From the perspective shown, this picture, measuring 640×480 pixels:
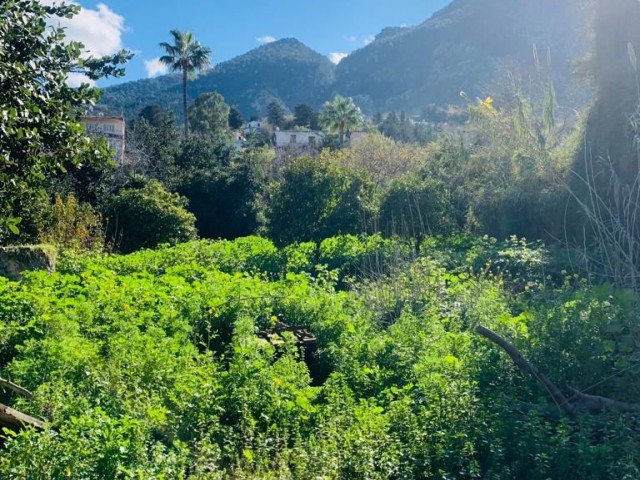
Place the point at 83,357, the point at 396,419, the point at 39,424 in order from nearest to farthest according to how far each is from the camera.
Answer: the point at 39,424, the point at 396,419, the point at 83,357

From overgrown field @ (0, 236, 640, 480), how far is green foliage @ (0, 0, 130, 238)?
54.8 inches

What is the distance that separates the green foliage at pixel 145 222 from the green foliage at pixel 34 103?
13.7 meters

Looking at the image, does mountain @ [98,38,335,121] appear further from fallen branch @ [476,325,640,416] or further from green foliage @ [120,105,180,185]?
fallen branch @ [476,325,640,416]

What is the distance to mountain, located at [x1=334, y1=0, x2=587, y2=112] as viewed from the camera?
83812 millimetres

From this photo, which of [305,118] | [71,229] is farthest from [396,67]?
[71,229]

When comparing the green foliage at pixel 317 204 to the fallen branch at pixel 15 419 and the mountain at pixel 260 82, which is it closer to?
the fallen branch at pixel 15 419

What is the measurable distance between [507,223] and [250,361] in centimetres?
1124

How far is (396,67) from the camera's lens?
105812 mm

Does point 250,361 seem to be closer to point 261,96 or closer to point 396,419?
point 396,419

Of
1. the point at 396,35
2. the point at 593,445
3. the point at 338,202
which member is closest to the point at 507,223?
the point at 338,202

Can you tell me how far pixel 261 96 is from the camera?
322 feet

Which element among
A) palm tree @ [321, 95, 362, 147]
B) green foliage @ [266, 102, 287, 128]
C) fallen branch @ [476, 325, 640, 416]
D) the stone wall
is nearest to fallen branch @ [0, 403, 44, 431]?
fallen branch @ [476, 325, 640, 416]

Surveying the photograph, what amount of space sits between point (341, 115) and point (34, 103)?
3500 centimetres

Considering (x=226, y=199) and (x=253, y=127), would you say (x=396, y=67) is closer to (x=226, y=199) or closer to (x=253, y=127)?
(x=253, y=127)
